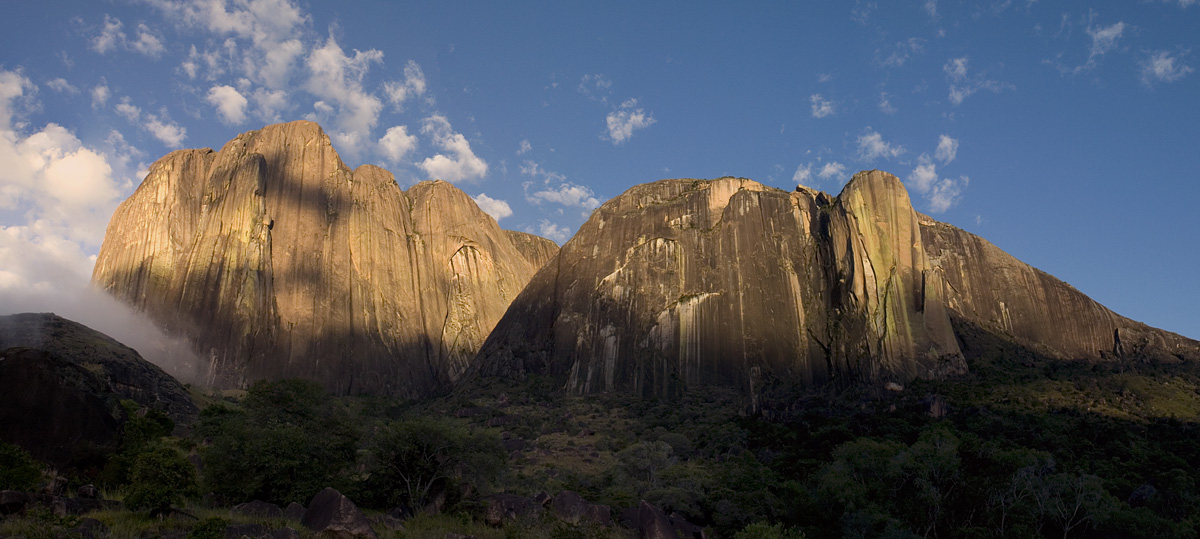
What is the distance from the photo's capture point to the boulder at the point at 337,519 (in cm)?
2830

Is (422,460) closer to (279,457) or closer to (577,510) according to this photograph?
(279,457)

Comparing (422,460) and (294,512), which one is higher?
(422,460)

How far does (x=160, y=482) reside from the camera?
95.0ft

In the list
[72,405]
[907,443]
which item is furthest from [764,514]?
[72,405]

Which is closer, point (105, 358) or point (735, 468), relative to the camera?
point (735, 468)

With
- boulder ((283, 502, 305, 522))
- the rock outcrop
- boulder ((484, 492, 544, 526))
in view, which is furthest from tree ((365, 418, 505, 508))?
the rock outcrop

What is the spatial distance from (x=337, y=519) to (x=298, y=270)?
84.8 meters

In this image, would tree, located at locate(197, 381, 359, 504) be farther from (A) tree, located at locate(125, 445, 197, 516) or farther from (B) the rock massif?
(B) the rock massif

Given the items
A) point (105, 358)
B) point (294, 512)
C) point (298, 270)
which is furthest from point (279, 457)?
point (298, 270)

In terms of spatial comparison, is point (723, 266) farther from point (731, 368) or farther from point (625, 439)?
point (625, 439)

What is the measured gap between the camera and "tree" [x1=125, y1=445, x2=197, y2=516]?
1044 inches

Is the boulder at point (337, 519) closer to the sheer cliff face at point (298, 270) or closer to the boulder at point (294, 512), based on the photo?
the boulder at point (294, 512)

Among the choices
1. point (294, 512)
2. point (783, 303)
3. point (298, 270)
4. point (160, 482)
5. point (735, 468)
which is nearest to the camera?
point (160, 482)

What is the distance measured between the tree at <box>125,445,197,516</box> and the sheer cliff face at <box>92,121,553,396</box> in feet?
226
